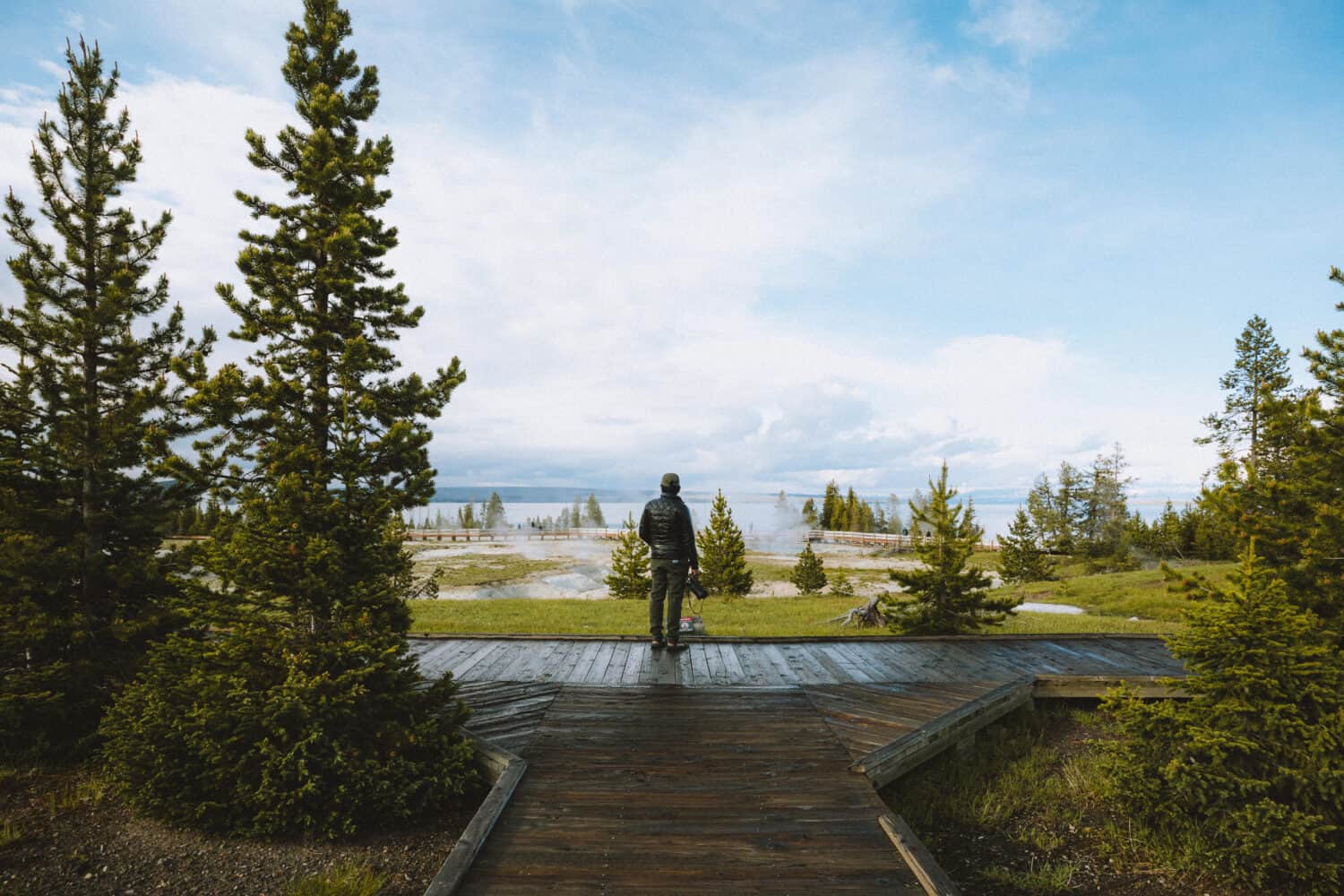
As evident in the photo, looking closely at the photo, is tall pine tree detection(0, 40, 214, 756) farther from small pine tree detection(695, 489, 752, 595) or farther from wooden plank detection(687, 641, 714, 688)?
small pine tree detection(695, 489, 752, 595)

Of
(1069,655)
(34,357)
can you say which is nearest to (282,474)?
(34,357)

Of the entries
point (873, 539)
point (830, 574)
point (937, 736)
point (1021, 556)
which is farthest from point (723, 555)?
point (873, 539)

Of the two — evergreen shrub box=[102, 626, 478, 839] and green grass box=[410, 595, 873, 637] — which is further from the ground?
evergreen shrub box=[102, 626, 478, 839]

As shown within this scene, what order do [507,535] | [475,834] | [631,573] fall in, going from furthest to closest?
[507,535] → [631,573] → [475,834]

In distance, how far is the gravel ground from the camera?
4164 millimetres

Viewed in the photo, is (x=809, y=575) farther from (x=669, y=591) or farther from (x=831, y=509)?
(x=831, y=509)

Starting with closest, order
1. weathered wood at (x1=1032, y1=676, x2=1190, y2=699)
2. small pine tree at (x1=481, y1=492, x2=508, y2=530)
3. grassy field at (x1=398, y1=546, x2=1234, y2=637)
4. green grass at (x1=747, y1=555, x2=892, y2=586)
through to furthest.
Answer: weathered wood at (x1=1032, y1=676, x2=1190, y2=699), grassy field at (x1=398, y1=546, x2=1234, y2=637), green grass at (x1=747, y1=555, x2=892, y2=586), small pine tree at (x1=481, y1=492, x2=508, y2=530)

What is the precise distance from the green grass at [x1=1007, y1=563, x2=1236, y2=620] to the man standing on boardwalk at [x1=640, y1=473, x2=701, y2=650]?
45.1ft

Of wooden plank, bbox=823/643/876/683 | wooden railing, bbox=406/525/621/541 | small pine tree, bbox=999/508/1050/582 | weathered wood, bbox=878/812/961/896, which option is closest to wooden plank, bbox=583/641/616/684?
wooden plank, bbox=823/643/876/683

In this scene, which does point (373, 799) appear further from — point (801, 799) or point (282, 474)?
point (801, 799)

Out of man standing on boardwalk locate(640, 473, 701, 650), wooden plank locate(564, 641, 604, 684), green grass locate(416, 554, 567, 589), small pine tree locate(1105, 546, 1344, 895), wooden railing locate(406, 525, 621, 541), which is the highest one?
man standing on boardwalk locate(640, 473, 701, 650)

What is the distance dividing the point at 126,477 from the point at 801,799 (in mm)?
8561

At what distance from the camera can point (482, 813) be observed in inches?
160

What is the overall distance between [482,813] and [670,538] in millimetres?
4427
